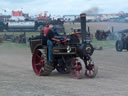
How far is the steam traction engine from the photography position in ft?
31.7

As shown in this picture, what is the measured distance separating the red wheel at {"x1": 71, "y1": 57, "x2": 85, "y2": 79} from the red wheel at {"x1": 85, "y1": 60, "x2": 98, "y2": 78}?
405mm

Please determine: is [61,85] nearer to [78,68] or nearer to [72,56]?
[78,68]

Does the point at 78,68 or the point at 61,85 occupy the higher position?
the point at 78,68

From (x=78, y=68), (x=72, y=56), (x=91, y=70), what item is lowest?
(x=91, y=70)

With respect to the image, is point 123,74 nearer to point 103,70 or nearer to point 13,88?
point 103,70

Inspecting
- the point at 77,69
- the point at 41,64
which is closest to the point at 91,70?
the point at 77,69

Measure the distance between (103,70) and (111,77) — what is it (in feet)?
5.88

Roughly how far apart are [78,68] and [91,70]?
0.49 metres

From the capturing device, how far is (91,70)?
995 cm

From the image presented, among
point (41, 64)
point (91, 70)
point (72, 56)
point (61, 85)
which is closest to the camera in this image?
point (61, 85)

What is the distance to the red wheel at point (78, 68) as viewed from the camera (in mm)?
A: 9469

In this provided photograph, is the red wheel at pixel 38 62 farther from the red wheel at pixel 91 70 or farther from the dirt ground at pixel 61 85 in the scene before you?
the red wheel at pixel 91 70

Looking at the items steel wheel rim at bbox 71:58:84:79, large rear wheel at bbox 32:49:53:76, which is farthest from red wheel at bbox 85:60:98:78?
large rear wheel at bbox 32:49:53:76

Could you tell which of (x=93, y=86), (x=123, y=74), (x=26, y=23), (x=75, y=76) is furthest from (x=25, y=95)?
(x=26, y=23)
